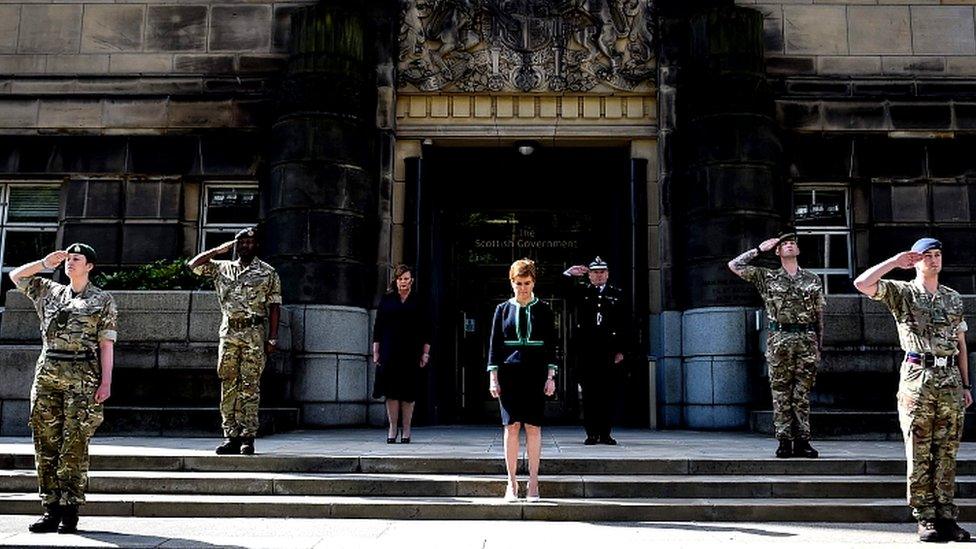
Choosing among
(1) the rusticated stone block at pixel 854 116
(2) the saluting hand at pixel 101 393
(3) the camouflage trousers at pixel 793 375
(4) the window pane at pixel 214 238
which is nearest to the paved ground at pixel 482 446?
(3) the camouflage trousers at pixel 793 375

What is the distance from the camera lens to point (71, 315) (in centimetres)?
643

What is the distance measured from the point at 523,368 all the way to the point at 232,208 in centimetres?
890

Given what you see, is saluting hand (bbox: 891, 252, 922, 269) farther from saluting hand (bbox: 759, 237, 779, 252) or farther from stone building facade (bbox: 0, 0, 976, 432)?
stone building facade (bbox: 0, 0, 976, 432)

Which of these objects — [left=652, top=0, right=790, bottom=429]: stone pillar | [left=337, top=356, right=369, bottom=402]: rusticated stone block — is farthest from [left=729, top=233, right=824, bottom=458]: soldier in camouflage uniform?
[left=337, top=356, right=369, bottom=402]: rusticated stone block

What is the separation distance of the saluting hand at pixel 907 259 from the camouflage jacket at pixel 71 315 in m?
5.68

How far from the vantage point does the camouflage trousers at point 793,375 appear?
877 cm

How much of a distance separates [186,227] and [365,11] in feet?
15.1

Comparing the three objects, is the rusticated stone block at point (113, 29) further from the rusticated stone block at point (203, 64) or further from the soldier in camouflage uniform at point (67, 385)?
the soldier in camouflage uniform at point (67, 385)

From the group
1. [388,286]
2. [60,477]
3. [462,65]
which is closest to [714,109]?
[462,65]

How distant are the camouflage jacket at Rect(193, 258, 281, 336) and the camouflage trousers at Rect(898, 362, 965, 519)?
596 cm

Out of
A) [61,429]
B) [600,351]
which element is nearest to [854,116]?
[600,351]

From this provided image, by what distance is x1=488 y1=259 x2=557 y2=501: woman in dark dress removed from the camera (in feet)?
23.6

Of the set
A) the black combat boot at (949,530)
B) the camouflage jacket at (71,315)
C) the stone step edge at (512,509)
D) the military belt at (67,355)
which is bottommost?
the stone step edge at (512,509)

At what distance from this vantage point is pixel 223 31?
48.6 feet
